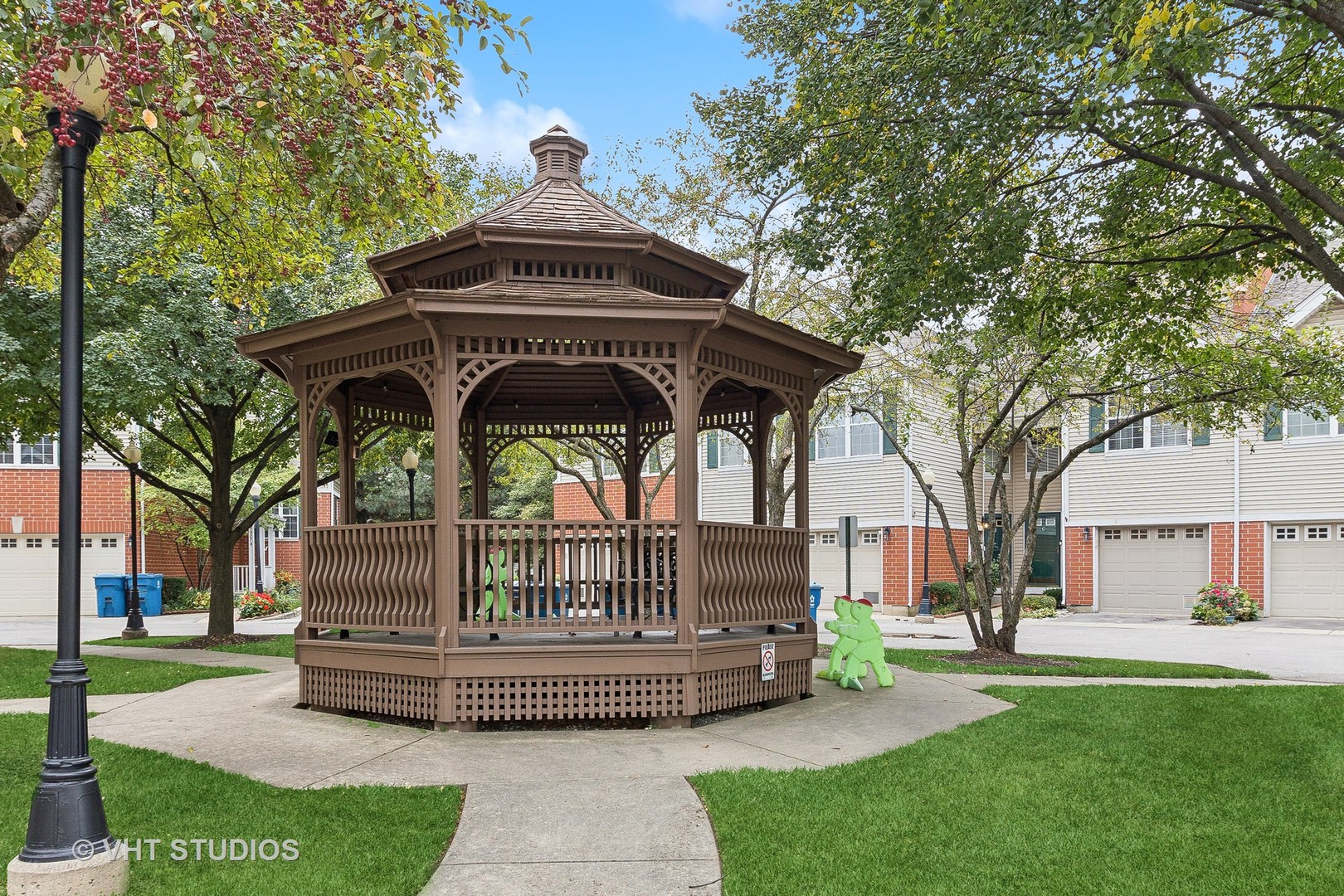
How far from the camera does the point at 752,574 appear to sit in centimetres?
888

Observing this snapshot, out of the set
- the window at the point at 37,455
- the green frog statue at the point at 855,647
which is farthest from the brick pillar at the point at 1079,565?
the window at the point at 37,455

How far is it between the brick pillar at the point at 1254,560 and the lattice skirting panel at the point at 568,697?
21.9m

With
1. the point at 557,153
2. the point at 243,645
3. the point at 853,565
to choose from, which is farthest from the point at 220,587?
the point at 853,565

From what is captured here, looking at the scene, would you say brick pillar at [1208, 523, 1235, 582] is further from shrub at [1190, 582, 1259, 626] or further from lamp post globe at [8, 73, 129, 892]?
lamp post globe at [8, 73, 129, 892]

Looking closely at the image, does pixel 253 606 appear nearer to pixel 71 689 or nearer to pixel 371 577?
pixel 371 577

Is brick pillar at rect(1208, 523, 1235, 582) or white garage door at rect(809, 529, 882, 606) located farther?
white garage door at rect(809, 529, 882, 606)

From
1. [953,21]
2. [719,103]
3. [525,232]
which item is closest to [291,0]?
[525,232]

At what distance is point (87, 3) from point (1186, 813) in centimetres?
789

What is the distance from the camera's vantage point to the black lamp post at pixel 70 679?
13.7 feet

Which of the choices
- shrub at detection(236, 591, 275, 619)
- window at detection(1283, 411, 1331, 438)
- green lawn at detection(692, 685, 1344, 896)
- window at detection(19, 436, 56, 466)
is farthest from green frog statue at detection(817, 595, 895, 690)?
window at detection(19, 436, 56, 466)

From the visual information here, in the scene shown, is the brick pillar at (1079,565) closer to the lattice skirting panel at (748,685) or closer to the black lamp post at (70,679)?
the lattice skirting panel at (748,685)

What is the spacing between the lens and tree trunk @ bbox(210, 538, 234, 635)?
16562 millimetres

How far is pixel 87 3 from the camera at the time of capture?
534cm

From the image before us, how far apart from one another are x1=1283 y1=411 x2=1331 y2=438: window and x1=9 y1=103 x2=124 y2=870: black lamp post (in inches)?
1049
